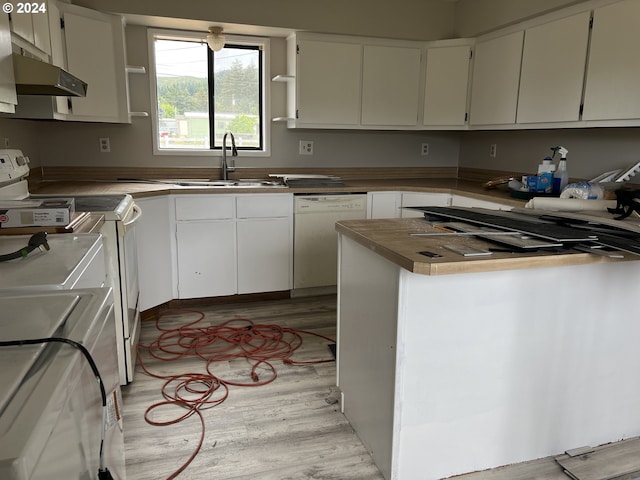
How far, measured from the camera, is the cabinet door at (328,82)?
12.4 ft

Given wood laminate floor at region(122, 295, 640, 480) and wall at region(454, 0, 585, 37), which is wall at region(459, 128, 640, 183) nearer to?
wall at region(454, 0, 585, 37)

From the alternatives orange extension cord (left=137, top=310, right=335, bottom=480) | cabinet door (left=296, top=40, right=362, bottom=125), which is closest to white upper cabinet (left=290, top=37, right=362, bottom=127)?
cabinet door (left=296, top=40, right=362, bottom=125)

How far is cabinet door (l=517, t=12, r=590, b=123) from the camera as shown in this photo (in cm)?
302

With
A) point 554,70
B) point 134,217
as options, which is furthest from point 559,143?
point 134,217

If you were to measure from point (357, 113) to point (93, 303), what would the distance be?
3333 mm

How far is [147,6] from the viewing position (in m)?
3.38

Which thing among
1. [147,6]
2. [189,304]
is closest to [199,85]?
[147,6]

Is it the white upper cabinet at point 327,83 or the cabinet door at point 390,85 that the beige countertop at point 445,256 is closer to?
the white upper cabinet at point 327,83

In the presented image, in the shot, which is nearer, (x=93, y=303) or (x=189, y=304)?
(x=93, y=303)

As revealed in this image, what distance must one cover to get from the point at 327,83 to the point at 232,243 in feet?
4.91

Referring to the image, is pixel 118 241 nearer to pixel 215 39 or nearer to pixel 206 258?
pixel 206 258

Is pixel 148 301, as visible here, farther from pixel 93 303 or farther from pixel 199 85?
pixel 93 303

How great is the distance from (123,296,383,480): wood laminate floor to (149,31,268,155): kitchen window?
6.57 ft

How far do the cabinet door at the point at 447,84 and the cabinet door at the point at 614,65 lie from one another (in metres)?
1.15
